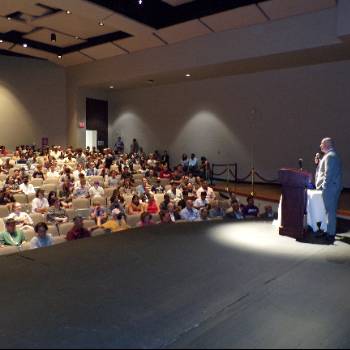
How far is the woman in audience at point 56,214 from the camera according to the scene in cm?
654

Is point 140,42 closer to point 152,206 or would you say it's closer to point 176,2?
point 176,2

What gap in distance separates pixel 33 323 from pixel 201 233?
248 cm

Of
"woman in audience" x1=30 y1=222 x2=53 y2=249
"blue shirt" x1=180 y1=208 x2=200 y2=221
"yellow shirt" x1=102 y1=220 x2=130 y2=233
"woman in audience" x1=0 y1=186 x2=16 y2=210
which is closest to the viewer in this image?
"woman in audience" x1=30 y1=222 x2=53 y2=249

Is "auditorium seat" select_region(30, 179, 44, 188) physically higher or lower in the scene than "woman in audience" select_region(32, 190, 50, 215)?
higher

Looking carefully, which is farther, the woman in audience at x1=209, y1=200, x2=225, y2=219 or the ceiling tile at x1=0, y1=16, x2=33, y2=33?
the ceiling tile at x1=0, y1=16, x2=33, y2=33

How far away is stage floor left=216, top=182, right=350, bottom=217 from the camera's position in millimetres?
7906

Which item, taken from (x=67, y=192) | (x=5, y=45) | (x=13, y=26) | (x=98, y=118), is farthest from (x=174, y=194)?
(x=98, y=118)

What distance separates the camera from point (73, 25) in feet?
35.0

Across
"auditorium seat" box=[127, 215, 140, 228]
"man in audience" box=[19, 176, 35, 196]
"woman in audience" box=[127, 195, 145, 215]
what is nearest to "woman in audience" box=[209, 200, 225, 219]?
"woman in audience" box=[127, 195, 145, 215]

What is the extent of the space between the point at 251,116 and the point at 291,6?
4.16 meters

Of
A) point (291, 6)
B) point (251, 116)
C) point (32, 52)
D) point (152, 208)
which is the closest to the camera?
point (152, 208)

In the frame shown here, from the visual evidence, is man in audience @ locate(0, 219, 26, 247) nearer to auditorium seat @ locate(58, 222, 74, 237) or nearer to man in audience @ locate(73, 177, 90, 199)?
auditorium seat @ locate(58, 222, 74, 237)

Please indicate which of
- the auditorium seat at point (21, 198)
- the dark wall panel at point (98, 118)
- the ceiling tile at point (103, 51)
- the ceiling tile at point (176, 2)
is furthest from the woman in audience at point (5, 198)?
the dark wall panel at point (98, 118)

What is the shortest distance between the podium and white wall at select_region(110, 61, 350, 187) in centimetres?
659
